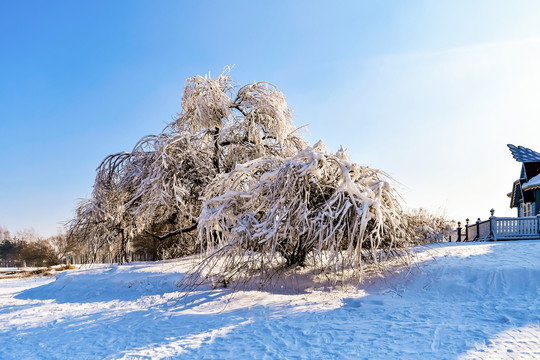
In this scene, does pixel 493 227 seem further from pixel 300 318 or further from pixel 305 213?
pixel 300 318

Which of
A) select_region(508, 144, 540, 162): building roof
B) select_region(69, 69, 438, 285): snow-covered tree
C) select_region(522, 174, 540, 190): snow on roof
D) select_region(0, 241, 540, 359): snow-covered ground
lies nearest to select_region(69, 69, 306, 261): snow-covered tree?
select_region(69, 69, 438, 285): snow-covered tree

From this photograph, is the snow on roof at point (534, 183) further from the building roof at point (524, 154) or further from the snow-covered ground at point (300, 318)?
the snow-covered ground at point (300, 318)

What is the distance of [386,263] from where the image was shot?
10.4 metres

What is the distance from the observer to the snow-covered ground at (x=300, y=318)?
214 inches

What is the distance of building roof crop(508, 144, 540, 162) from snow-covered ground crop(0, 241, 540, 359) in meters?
15.8

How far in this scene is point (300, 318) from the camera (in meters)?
6.86

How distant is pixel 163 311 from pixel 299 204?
12.1 feet

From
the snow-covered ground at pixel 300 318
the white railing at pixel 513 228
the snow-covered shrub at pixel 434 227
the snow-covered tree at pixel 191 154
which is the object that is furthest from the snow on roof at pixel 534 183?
the snow-covered tree at pixel 191 154

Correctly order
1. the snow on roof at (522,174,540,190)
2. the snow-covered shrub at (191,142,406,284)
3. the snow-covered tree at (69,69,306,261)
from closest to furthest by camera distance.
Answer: the snow-covered shrub at (191,142,406,284) < the snow-covered tree at (69,69,306,261) < the snow on roof at (522,174,540,190)

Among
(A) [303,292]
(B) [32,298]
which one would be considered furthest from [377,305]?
(B) [32,298]

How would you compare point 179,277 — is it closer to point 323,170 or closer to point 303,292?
point 303,292

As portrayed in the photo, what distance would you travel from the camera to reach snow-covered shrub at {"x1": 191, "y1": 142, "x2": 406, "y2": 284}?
835 cm

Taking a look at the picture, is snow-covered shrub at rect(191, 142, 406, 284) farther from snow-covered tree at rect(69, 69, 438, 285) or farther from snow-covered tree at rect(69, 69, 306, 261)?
snow-covered tree at rect(69, 69, 306, 261)

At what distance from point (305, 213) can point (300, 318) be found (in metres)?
2.33
